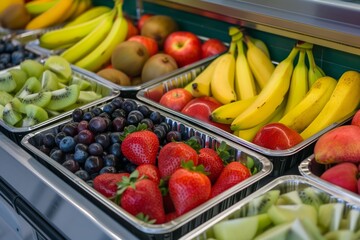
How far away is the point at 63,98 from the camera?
1.65 meters

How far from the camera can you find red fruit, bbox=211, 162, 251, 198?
116cm

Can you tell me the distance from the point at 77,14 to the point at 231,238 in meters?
1.94

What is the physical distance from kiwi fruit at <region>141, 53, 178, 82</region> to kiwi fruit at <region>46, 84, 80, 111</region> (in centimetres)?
32

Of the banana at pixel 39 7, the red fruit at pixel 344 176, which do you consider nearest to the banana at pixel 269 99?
the red fruit at pixel 344 176

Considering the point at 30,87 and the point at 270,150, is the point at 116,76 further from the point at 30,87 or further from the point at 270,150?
the point at 270,150

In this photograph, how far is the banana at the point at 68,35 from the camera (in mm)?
2250

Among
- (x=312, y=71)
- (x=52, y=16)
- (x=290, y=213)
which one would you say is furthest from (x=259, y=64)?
(x=52, y=16)

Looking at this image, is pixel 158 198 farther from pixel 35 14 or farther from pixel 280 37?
pixel 35 14

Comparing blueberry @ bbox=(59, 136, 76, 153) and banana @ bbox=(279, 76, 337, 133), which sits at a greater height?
banana @ bbox=(279, 76, 337, 133)

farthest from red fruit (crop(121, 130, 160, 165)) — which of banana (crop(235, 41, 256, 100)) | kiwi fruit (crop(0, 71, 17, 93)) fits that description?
kiwi fruit (crop(0, 71, 17, 93))

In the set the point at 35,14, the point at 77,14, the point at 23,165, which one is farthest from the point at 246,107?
the point at 35,14

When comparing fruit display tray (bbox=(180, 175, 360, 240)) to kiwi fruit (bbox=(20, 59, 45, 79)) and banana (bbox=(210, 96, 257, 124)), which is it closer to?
banana (bbox=(210, 96, 257, 124))

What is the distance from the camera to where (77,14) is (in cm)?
259

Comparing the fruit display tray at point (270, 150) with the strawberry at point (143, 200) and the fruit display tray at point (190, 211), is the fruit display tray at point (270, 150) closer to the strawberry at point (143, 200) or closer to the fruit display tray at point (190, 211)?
the fruit display tray at point (190, 211)
